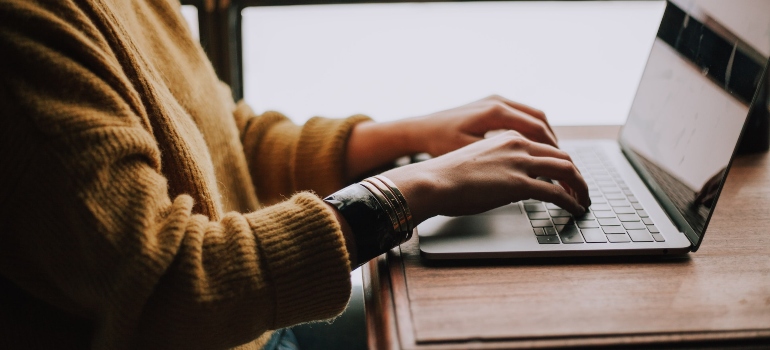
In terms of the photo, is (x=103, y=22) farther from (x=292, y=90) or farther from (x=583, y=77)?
(x=583, y=77)

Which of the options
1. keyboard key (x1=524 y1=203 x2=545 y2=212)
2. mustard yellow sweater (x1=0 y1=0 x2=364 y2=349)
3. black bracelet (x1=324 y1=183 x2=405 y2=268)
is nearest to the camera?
mustard yellow sweater (x1=0 y1=0 x2=364 y2=349)

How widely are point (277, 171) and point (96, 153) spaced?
1.40 feet

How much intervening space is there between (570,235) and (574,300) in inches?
4.5

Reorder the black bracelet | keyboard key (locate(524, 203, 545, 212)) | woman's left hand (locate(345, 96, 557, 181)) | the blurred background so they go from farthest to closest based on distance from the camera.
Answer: the blurred background < woman's left hand (locate(345, 96, 557, 181)) < keyboard key (locate(524, 203, 545, 212)) < the black bracelet

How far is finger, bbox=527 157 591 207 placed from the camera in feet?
2.30

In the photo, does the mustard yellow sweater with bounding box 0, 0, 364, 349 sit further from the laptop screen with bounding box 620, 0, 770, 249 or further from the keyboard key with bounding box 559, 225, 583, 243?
the laptop screen with bounding box 620, 0, 770, 249

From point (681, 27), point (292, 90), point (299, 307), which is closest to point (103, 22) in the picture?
point (299, 307)

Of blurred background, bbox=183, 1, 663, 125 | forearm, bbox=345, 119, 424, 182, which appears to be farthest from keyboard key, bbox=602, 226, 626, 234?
blurred background, bbox=183, 1, 663, 125

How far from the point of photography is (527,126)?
32.2 inches

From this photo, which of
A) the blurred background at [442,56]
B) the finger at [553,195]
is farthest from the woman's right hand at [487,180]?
the blurred background at [442,56]

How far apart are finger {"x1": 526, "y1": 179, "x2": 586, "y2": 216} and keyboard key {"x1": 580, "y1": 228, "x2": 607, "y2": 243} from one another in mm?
35

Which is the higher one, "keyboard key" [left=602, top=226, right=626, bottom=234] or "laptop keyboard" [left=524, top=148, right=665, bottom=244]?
"keyboard key" [left=602, top=226, right=626, bottom=234]

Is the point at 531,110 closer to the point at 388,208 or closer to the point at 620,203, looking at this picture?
the point at 620,203

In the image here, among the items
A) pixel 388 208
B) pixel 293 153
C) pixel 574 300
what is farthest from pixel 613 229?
pixel 293 153
